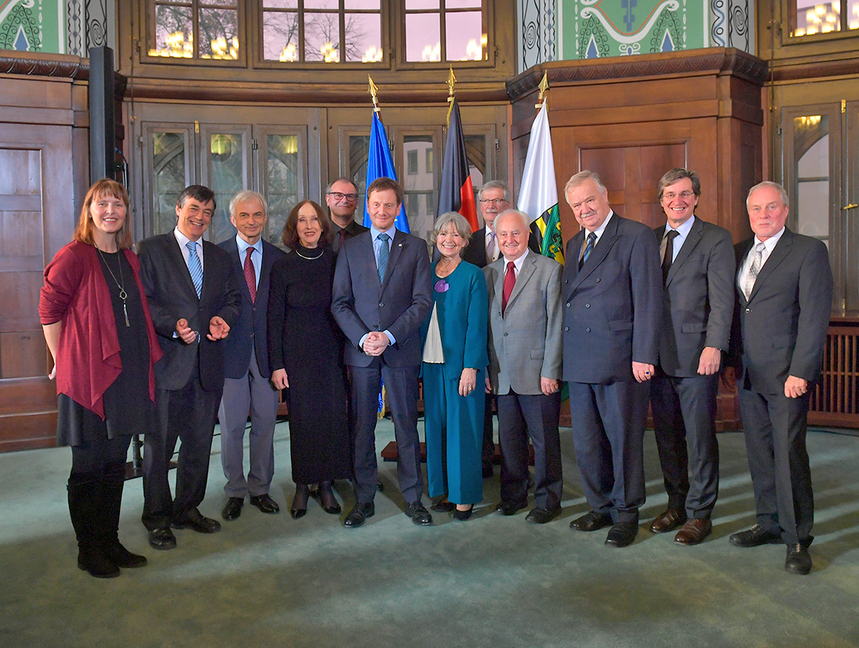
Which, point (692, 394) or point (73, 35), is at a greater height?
point (73, 35)

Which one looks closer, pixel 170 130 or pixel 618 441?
pixel 618 441

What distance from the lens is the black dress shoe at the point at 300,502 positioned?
11.6 feet

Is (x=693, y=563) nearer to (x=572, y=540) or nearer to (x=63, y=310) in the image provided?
(x=572, y=540)

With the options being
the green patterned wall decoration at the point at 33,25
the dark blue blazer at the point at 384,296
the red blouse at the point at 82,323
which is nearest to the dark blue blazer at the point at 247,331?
the dark blue blazer at the point at 384,296

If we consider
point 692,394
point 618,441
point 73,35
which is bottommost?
point 618,441

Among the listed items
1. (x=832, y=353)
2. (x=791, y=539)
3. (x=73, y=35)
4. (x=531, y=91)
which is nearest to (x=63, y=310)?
(x=791, y=539)

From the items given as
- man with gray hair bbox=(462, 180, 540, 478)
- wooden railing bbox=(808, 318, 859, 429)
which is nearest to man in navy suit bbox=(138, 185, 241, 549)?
man with gray hair bbox=(462, 180, 540, 478)

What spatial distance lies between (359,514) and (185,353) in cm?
110

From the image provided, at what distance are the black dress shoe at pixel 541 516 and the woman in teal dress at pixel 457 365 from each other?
0.26 m

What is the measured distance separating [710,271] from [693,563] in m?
1.23

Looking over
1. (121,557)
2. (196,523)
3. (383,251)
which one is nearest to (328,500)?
(196,523)

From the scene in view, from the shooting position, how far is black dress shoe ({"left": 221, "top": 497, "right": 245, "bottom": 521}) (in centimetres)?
353

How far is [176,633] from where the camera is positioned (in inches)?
93.1

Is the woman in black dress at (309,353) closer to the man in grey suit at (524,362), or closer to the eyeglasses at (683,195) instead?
the man in grey suit at (524,362)
